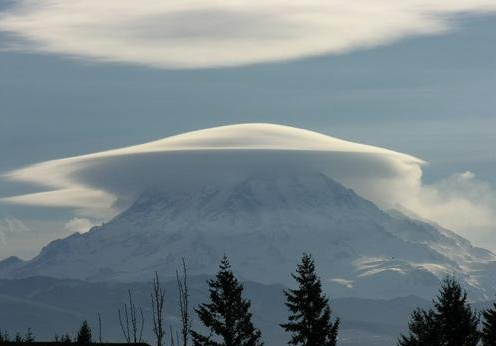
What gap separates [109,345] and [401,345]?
38.3 metres

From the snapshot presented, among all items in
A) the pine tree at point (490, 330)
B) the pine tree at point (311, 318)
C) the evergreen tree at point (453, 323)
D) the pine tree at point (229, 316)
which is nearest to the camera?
the pine tree at point (490, 330)

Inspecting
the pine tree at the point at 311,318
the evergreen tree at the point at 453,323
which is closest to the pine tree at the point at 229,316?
the pine tree at the point at 311,318

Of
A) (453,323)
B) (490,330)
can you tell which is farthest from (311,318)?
(490,330)

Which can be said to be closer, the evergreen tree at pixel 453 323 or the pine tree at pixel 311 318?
the pine tree at pixel 311 318

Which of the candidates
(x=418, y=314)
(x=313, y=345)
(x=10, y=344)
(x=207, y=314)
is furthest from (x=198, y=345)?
(x=418, y=314)

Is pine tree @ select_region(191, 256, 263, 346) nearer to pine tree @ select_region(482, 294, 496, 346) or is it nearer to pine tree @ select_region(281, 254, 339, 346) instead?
pine tree @ select_region(281, 254, 339, 346)

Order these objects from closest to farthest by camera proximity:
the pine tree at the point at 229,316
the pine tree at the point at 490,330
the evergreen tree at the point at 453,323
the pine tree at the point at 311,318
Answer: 1. the pine tree at the point at 490,330
2. the pine tree at the point at 311,318
3. the evergreen tree at the point at 453,323
4. the pine tree at the point at 229,316

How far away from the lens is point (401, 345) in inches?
5192

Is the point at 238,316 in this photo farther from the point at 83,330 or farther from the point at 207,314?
the point at 83,330

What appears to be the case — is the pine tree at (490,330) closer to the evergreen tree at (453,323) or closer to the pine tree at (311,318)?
the evergreen tree at (453,323)

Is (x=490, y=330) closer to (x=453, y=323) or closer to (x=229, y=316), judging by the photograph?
(x=453, y=323)

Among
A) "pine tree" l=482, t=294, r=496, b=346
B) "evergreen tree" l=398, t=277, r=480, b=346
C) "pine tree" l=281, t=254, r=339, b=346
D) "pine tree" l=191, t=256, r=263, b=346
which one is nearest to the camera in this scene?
"pine tree" l=482, t=294, r=496, b=346

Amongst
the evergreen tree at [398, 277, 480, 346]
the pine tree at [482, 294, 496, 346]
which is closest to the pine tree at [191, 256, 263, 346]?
the evergreen tree at [398, 277, 480, 346]

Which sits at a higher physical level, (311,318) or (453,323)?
(311,318)
